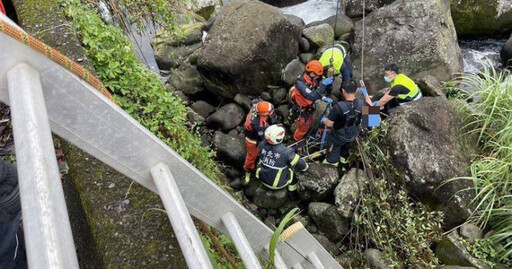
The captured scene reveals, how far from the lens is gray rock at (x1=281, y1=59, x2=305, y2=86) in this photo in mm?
6383

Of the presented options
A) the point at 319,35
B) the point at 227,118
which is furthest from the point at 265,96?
the point at 319,35

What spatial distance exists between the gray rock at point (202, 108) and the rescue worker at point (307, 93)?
1559 millimetres

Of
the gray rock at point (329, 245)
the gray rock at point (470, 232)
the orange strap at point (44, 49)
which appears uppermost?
the orange strap at point (44, 49)

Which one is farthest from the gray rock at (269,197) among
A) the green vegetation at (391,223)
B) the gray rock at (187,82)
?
the gray rock at (187,82)

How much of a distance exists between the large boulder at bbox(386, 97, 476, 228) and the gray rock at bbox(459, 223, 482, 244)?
13 cm

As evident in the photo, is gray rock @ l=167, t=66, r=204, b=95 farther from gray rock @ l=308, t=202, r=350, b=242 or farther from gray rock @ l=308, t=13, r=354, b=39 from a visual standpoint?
gray rock @ l=308, t=202, r=350, b=242

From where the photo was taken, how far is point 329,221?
468 cm

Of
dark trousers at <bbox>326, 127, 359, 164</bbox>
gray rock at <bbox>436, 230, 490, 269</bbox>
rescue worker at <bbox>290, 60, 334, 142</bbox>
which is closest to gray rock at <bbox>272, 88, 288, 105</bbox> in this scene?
rescue worker at <bbox>290, 60, 334, 142</bbox>

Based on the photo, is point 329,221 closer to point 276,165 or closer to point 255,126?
point 276,165

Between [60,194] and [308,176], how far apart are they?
4345 millimetres

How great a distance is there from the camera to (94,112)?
44.2 inches

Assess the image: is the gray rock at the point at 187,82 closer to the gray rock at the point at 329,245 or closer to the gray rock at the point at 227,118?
the gray rock at the point at 227,118

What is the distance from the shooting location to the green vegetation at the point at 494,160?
4.08 metres

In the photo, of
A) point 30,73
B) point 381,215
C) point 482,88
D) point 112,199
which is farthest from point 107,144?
point 482,88
